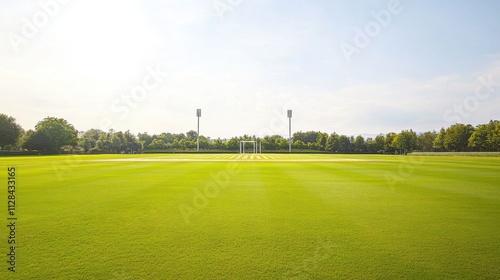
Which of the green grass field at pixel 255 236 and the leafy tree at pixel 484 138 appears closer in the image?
the green grass field at pixel 255 236

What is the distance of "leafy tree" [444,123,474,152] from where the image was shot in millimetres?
113688

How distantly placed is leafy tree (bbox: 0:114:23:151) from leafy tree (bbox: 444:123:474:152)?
5575 inches

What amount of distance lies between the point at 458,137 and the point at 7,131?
14425 cm

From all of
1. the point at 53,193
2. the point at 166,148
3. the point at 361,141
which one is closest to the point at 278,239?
the point at 53,193

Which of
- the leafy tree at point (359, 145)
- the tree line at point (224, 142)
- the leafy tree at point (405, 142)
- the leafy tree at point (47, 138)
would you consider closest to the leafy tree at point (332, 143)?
the tree line at point (224, 142)

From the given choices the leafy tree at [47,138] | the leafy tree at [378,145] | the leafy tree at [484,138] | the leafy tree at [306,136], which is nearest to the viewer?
the leafy tree at [484,138]

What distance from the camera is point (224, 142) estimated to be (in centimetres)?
14038

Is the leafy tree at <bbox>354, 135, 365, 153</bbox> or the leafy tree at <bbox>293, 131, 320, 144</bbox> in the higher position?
the leafy tree at <bbox>293, 131, 320, 144</bbox>

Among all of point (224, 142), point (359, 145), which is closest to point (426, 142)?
point (359, 145)

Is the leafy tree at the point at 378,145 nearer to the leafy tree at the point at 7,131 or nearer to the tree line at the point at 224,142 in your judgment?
the tree line at the point at 224,142

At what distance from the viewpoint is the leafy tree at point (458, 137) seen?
11369cm

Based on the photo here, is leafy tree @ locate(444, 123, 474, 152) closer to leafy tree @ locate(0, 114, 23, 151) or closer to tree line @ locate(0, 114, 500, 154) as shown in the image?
tree line @ locate(0, 114, 500, 154)

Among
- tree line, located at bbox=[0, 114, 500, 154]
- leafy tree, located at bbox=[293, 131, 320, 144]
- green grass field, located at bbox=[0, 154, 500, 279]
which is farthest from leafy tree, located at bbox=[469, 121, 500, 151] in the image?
green grass field, located at bbox=[0, 154, 500, 279]

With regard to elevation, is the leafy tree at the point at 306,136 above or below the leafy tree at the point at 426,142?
above
